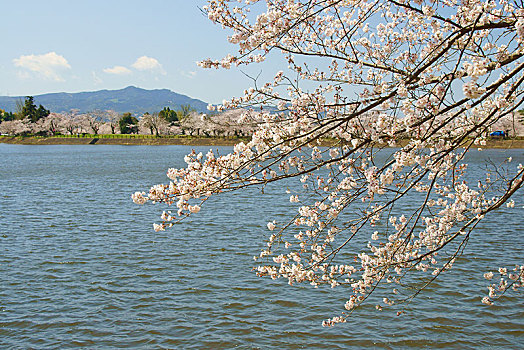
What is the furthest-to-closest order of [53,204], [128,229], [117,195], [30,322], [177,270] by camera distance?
[117,195] → [53,204] → [128,229] → [177,270] → [30,322]

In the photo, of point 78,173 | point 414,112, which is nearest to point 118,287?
point 414,112

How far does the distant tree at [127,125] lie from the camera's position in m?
104

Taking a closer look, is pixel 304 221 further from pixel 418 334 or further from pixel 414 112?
pixel 418 334

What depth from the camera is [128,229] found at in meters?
14.3

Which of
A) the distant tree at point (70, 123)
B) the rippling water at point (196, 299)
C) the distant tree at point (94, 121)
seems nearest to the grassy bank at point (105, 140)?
the distant tree at point (70, 123)

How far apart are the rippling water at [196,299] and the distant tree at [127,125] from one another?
304ft

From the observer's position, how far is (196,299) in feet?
28.0

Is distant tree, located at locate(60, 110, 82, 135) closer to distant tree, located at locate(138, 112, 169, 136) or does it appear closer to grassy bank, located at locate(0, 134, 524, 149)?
grassy bank, located at locate(0, 134, 524, 149)

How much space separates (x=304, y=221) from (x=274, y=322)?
3.20 meters

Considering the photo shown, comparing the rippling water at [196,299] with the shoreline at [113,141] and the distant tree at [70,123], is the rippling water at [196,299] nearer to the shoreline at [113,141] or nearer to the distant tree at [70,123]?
the shoreline at [113,141]

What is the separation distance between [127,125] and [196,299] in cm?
10056

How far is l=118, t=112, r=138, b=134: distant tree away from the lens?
10356cm

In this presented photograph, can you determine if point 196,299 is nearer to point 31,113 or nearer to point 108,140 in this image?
point 108,140

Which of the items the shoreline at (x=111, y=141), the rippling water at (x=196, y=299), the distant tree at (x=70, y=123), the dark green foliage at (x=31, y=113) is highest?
the dark green foliage at (x=31, y=113)
